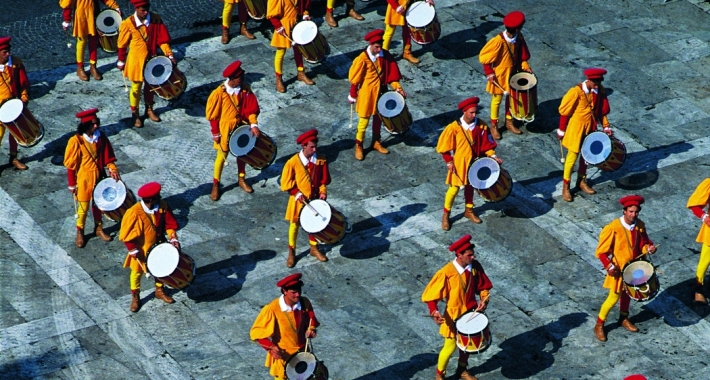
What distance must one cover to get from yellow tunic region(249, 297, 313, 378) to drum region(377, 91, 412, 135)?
549 cm

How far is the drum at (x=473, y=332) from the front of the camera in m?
16.5

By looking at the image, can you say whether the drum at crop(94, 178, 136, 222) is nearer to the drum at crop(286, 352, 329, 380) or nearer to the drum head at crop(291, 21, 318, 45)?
the drum at crop(286, 352, 329, 380)

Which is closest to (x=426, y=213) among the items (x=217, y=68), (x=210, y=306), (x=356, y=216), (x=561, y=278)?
(x=356, y=216)

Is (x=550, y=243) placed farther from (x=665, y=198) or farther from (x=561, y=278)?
(x=665, y=198)

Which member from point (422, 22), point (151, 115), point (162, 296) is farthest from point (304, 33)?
point (162, 296)

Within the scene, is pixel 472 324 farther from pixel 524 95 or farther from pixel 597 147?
pixel 524 95

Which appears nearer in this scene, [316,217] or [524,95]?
[316,217]

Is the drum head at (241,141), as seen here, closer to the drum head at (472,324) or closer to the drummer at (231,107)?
the drummer at (231,107)

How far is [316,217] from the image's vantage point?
61.0ft

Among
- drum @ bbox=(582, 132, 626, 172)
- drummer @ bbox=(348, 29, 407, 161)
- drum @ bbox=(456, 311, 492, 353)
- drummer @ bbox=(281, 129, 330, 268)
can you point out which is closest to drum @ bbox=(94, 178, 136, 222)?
drummer @ bbox=(281, 129, 330, 268)

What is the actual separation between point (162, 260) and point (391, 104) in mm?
4760

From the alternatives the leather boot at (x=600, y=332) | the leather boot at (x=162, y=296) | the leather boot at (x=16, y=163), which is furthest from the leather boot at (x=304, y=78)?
the leather boot at (x=600, y=332)

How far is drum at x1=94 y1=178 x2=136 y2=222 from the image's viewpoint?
19.0 metres

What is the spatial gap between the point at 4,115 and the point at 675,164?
31.1 ft
